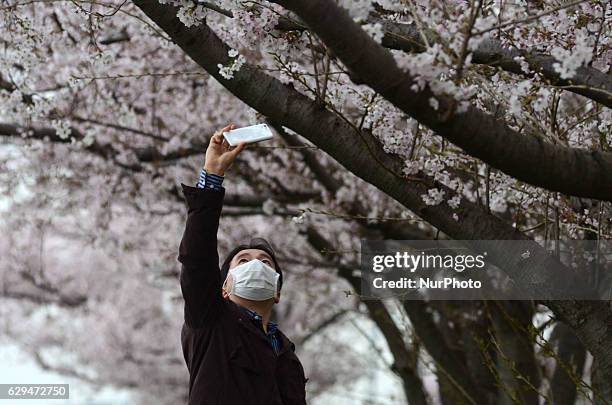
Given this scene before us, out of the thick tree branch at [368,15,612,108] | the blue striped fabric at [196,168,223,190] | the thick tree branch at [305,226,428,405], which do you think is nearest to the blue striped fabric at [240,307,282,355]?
the blue striped fabric at [196,168,223,190]

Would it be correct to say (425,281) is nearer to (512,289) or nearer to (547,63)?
(512,289)

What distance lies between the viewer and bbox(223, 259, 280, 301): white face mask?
382 centimetres

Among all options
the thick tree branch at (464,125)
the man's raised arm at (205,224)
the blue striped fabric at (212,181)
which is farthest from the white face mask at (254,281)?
→ the thick tree branch at (464,125)

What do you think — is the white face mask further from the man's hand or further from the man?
the man's hand

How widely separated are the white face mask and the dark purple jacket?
0.31 ft

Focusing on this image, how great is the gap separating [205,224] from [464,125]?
3.56ft

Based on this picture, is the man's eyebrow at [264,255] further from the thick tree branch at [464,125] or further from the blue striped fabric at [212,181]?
the thick tree branch at [464,125]

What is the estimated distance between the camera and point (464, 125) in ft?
9.07

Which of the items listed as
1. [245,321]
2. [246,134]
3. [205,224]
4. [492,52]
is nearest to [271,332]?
[245,321]

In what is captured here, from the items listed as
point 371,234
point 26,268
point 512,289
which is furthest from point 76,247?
point 512,289

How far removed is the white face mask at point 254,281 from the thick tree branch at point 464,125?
Answer: 1305 millimetres

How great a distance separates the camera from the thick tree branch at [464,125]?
8.55ft

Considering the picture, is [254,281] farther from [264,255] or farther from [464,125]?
[464,125]

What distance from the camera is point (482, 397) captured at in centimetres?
807
